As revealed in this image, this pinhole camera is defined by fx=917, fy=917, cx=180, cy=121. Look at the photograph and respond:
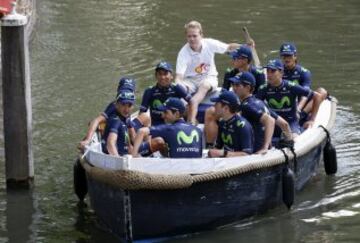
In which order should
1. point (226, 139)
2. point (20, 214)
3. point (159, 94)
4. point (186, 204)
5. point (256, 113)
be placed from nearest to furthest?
point (186, 204)
point (226, 139)
point (256, 113)
point (20, 214)
point (159, 94)

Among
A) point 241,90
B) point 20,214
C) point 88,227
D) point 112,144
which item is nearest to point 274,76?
point 241,90

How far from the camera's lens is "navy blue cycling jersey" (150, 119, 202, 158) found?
10359 mm

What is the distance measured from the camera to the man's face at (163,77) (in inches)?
476

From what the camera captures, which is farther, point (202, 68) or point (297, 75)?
point (202, 68)

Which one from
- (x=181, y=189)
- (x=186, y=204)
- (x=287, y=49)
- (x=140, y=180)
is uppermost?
(x=287, y=49)

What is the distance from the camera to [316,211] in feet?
38.1

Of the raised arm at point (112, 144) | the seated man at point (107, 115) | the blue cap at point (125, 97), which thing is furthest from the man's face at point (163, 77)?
the raised arm at point (112, 144)

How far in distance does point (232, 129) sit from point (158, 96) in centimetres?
169

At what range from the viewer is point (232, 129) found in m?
10.9

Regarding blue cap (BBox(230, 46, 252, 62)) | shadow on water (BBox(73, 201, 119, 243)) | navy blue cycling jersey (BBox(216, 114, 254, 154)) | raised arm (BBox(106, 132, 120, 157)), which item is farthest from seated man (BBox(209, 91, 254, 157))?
blue cap (BBox(230, 46, 252, 62))

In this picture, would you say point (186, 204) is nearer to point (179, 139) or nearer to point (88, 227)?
point (179, 139)

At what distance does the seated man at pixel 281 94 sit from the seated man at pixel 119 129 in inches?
87.0

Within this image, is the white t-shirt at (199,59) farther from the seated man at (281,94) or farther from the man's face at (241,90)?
the man's face at (241,90)

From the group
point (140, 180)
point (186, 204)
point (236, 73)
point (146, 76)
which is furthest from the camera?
point (146, 76)
